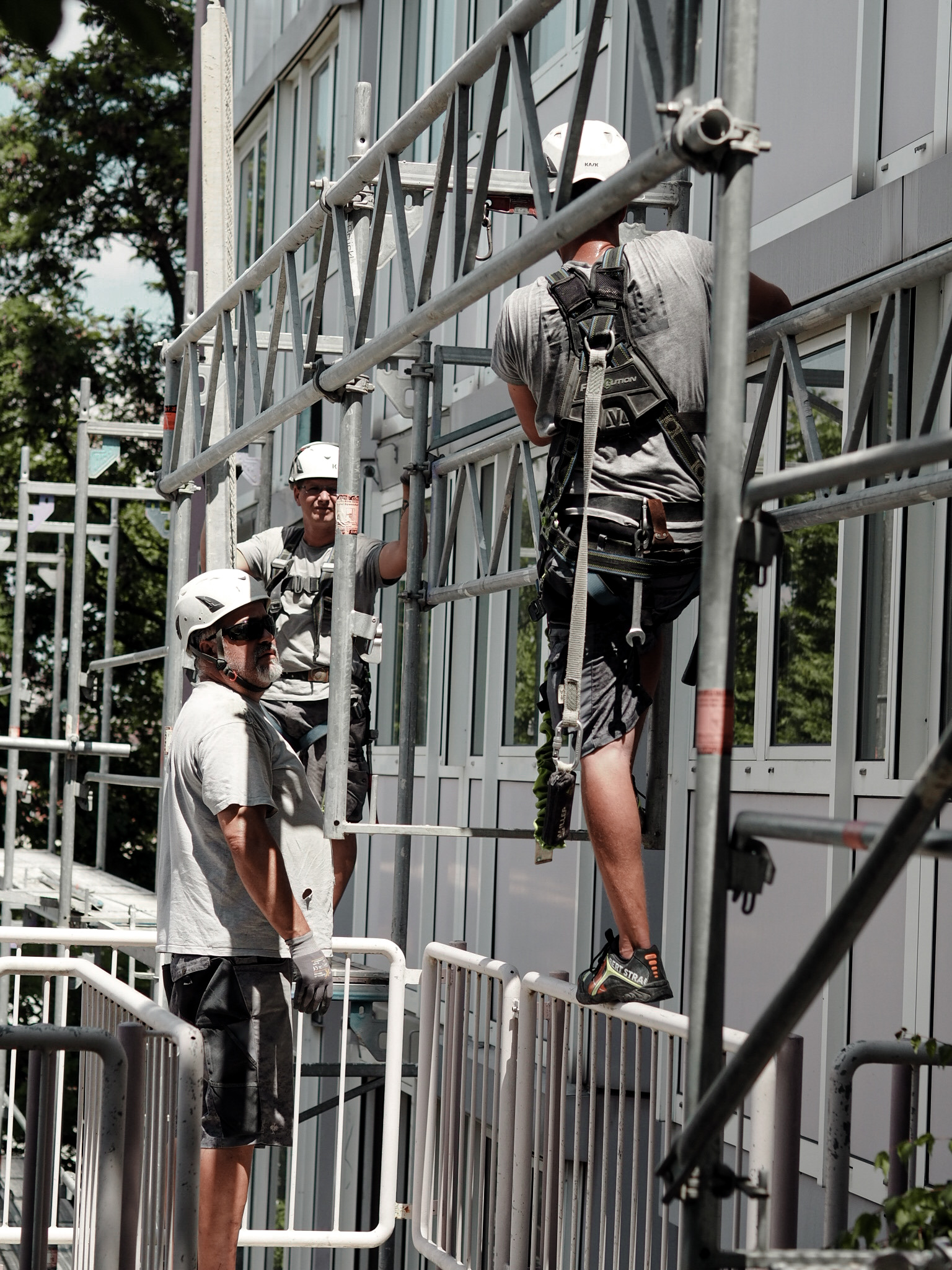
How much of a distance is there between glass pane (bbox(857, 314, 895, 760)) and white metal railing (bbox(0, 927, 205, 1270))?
2.72 m

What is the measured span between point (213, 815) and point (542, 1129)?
1.41 meters

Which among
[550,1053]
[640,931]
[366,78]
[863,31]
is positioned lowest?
[550,1053]

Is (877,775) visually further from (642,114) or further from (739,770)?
(642,114)

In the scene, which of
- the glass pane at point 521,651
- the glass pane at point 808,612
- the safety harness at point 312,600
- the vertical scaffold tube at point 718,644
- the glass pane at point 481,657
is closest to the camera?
the vertical scaffold tube at point 718,644

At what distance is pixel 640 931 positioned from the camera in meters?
4.69

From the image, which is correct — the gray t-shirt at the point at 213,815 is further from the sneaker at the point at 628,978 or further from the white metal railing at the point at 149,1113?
the sneaker at the point at 628,978

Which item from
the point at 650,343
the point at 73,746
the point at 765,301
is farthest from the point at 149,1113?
the point at 73,746

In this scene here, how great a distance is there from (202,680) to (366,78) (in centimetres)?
851

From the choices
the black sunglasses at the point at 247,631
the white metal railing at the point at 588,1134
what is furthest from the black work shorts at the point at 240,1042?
the black sunglasses at the point at 247,631

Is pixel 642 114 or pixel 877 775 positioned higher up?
pixel 642 114

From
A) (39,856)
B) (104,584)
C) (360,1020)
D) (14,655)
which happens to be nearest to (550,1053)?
(360,1020)

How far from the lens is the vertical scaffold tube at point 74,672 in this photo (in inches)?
600

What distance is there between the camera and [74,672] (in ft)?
51.1

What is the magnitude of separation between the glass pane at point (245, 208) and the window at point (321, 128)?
2271 mm
